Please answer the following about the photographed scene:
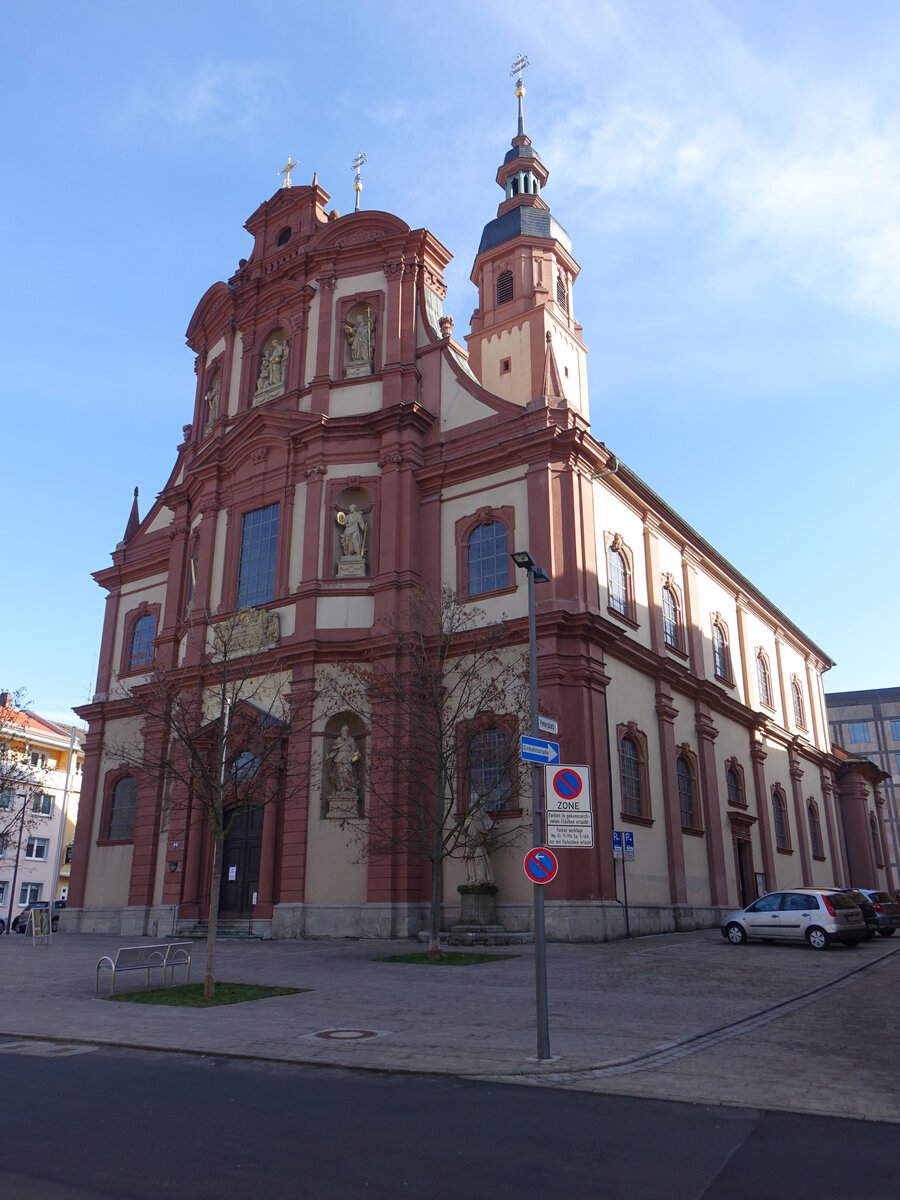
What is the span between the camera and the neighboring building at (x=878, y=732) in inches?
3504

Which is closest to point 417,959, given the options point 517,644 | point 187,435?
point 517,644

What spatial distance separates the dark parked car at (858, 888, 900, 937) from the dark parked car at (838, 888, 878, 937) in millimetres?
226

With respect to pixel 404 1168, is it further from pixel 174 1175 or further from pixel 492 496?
pixel 492 496

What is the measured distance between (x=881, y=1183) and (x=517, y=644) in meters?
20.2

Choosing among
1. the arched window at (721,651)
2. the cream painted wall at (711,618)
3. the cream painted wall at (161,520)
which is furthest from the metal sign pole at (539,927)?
the cream painted wall at (161,520)

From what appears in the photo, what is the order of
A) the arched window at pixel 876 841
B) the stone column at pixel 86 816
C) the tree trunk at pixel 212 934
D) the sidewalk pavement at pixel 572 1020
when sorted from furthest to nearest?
the arched window at pixel 876 841
the stone column at pixel 86 816
the tree trunk at pixel 212 934
the sidewalk pavement at pixel 572 1020

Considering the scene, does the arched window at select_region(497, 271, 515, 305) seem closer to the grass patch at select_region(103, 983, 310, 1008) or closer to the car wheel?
the car wheel

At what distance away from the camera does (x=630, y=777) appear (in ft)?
90.9

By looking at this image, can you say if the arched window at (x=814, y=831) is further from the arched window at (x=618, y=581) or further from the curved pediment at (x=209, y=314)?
the curved pediment at (x=209, y=314)

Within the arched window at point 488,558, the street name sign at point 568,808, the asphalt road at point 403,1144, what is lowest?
the asphalt road at point 403,1144

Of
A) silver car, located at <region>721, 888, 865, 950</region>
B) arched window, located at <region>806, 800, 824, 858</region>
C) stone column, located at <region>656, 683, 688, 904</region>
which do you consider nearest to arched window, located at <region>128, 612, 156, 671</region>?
stone column, located at <region>656, 683, 688, 904</region>

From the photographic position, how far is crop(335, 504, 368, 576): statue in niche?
29.5m

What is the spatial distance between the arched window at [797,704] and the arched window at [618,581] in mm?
21773

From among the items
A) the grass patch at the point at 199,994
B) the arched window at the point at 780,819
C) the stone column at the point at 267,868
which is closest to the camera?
the grass patch at the point at 199,994
